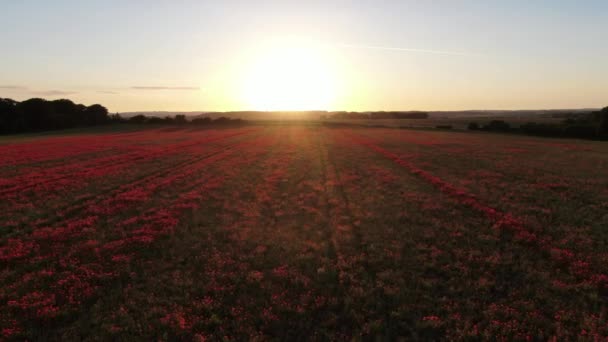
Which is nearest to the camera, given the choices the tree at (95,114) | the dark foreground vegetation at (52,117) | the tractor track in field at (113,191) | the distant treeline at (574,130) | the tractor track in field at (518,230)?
the tractor track in field at (518,230)

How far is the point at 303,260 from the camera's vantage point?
1140 cm

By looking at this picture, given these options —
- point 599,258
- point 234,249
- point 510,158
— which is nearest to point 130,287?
point 234,249

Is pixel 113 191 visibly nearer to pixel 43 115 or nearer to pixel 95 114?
pixel 43 115

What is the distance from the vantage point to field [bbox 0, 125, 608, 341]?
25.8 ft

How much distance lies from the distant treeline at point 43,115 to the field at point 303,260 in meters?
106

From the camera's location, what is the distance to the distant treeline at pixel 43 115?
10200 cm

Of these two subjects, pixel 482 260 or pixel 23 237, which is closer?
pixel 482 260

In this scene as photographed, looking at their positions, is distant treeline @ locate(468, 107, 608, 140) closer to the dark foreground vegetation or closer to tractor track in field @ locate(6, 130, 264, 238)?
tractor track in field @ locate(6, 130, 264, 238)

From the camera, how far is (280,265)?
11.1m

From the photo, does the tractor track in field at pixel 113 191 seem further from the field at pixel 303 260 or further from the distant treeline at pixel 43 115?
the distant treeline at pixel 43 115

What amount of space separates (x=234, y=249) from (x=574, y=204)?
1892 cm

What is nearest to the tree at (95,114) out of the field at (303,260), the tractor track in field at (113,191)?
the tractor track in field at (113,191)

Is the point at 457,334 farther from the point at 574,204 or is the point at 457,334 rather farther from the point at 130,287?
the point at 574,204

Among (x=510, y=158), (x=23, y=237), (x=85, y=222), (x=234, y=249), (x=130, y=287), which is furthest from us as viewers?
(x=510, y=158)
